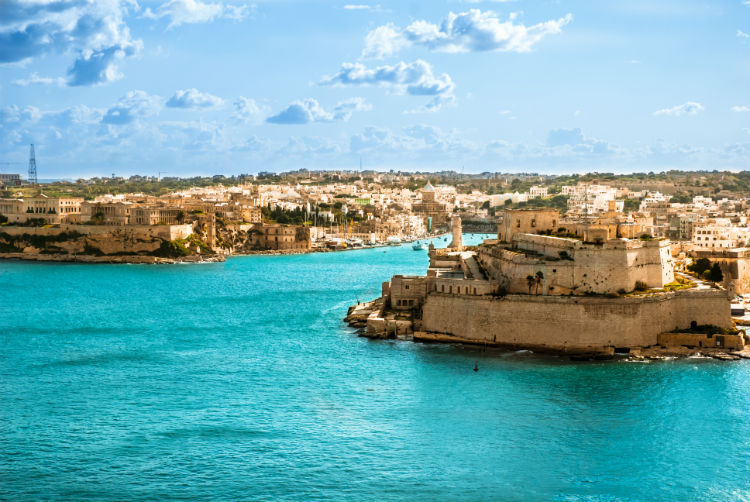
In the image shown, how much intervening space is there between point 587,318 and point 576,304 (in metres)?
0.39

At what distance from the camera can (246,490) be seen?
1177 centimetres

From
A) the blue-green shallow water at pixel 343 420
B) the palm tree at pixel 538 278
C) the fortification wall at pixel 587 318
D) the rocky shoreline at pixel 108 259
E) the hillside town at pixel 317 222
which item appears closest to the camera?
the blue-green shallow water at pixel 343 420

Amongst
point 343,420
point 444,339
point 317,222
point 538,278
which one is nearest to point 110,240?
point 317,222

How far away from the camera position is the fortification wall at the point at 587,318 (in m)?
18.7

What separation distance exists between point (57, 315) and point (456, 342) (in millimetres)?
13443

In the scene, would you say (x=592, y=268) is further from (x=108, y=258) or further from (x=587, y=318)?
(x=108, y=258)

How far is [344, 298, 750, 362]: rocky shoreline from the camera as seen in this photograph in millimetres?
18297

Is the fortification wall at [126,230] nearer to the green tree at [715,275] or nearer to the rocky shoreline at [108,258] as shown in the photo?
the rocky shoreline at [108,258]

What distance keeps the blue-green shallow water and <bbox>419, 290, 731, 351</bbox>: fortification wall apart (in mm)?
799

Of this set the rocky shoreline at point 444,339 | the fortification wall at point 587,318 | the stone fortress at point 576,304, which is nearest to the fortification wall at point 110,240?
the rocky shoreline at point 444,339

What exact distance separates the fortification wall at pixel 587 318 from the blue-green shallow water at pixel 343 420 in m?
0.80

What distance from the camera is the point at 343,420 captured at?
48.4 ft

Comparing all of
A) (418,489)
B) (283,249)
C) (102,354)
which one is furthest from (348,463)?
(283,249)

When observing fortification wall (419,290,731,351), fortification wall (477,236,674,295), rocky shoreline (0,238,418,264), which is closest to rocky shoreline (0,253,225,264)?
rocky shoreline (0,238,418,264)
